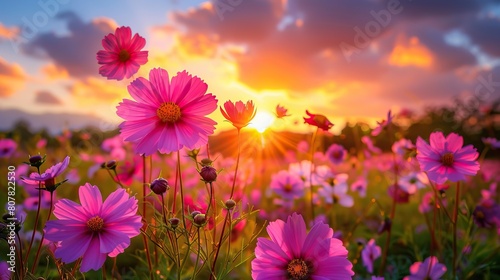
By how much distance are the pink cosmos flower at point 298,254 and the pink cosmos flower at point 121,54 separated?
513mm

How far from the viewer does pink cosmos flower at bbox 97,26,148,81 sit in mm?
1092

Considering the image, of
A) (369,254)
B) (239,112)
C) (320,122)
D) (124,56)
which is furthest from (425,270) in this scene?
(124,56)

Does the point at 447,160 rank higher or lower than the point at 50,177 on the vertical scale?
higher

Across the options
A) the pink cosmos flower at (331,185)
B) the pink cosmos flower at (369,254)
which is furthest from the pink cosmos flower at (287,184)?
the pink cosmos flower at (369,254)

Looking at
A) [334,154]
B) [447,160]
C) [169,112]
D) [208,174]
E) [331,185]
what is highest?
[334,154]

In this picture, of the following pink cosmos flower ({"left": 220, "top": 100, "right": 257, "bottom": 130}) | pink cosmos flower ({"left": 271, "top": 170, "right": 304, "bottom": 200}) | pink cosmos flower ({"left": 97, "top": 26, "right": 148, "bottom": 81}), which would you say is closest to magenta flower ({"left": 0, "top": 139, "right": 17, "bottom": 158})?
pink cosmos flower ({"left": 271, "top": 170, "right": 304, "bottom": 200})

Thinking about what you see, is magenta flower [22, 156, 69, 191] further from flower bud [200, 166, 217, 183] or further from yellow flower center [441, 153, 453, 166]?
yellow flower center [441, 153, 453, 166]

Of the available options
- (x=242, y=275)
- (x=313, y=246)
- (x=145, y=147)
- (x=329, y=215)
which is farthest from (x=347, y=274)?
(x=329, y=215)

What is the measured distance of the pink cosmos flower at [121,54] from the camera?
3.58 ft

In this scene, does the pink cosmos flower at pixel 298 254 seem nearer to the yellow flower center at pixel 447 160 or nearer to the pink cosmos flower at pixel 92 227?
the pink cosmos flower at pixel 92 227

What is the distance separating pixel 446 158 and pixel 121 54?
0.94 meters

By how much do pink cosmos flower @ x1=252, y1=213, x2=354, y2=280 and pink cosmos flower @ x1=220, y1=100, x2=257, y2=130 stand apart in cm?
24

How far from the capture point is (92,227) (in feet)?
2.93

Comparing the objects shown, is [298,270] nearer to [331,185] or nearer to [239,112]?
[239,112]
